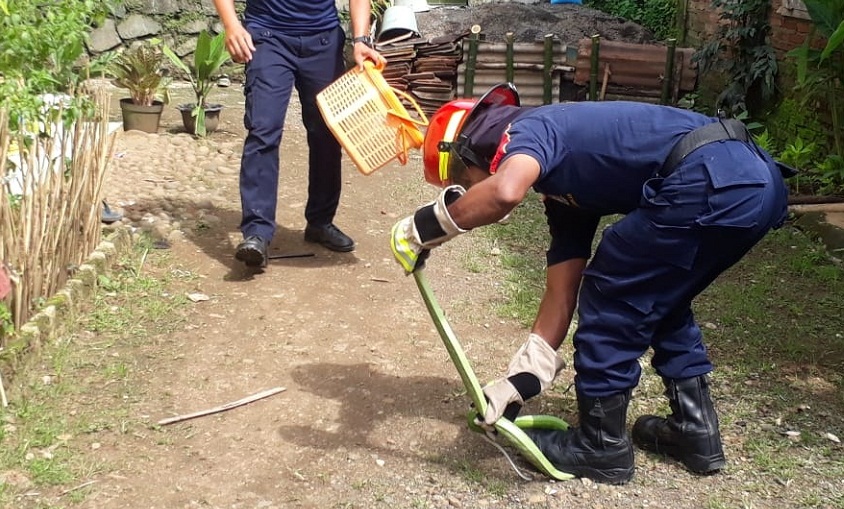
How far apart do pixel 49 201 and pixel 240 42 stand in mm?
1267

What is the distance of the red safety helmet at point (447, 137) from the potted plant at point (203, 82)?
5.15 meters

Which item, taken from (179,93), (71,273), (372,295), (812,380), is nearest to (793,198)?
(812,380)

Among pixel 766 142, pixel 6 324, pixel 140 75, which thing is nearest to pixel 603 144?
pixel 6 324

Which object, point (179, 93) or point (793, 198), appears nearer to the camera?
point (793, 198)

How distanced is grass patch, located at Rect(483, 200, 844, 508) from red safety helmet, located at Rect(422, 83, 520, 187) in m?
1.34

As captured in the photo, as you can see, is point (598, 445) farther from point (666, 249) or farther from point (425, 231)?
point (425, 231)

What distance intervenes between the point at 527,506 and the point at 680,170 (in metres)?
1.14

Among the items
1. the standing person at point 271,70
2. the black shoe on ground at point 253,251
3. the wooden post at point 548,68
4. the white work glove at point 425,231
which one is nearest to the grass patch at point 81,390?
the black shoe on ground at point 253,251

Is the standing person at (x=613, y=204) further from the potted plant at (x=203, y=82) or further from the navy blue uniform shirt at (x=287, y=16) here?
the potted plant at (x=203, y=82)

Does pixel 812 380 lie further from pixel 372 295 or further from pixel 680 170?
pixel 372 295

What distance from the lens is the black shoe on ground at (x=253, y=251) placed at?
15.3 ft

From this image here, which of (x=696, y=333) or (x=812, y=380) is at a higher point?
(x=696, y=333)

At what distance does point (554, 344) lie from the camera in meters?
3.37

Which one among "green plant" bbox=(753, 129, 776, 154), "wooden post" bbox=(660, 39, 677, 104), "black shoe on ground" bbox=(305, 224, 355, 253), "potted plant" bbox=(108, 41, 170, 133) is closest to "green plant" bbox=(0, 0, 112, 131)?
"black shoe on ground" bbox=(305, 224, 355, 253)
